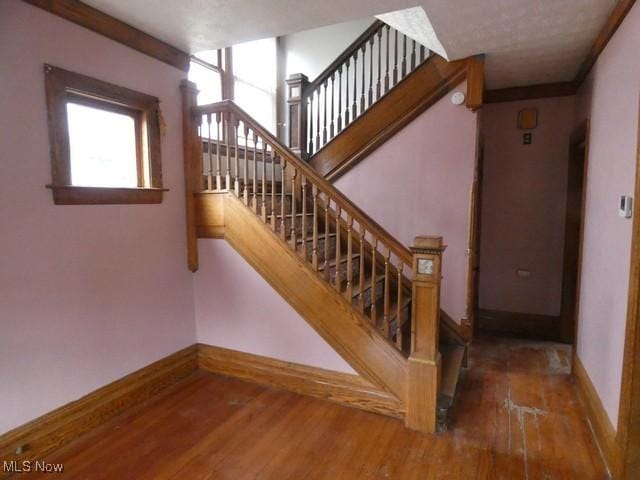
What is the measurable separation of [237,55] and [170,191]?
246 centimetres

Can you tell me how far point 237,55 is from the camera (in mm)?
4445

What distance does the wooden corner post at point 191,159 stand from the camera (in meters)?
2.88

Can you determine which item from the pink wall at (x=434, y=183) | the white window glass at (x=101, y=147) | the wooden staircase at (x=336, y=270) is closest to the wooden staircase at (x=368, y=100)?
the pink wall at (x=434, y=183)

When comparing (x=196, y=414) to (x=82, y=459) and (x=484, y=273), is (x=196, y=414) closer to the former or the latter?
(x=82, y=459)

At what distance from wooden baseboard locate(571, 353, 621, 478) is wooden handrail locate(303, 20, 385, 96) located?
343 centimetres

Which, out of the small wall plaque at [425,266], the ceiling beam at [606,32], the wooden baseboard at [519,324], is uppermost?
the ceiling beam at [606,32]

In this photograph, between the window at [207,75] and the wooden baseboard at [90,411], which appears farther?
the window at [207,75]

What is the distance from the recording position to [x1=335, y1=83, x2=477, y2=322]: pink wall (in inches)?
126

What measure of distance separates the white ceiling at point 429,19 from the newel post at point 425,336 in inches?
53.3

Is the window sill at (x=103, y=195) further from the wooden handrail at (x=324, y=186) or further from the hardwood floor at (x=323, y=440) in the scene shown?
the hardwood floor at (x=323, y=440)

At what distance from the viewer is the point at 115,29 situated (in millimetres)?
2307

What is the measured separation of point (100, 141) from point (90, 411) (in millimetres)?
1681

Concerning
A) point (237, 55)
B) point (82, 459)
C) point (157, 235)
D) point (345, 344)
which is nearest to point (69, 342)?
point (82, 459)

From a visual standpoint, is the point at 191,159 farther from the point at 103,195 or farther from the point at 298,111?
the point at 298,111
